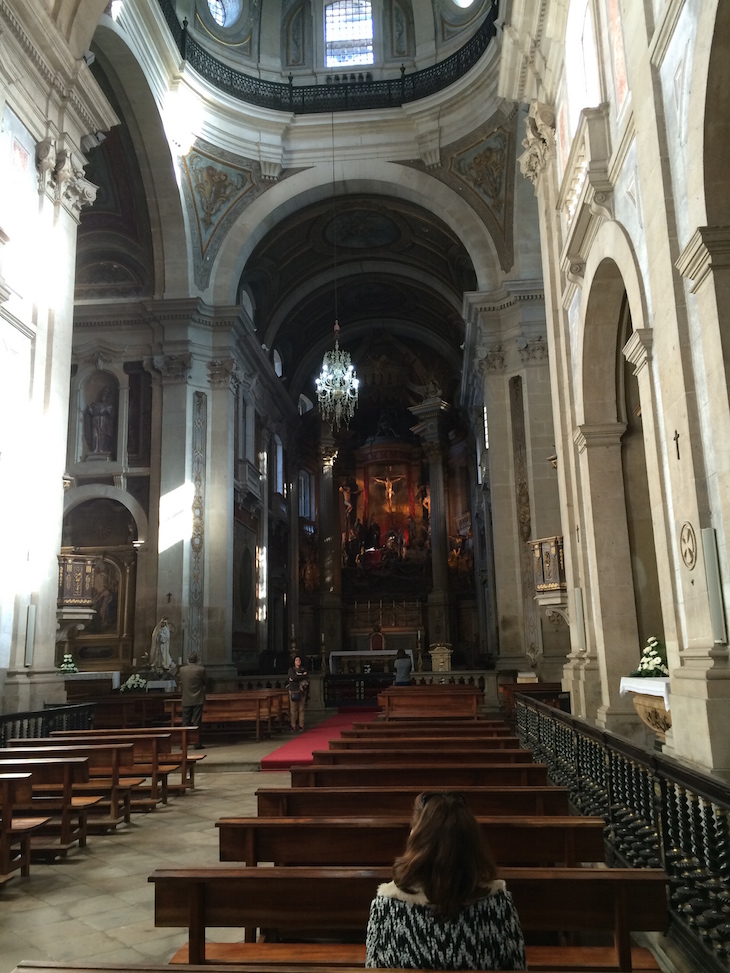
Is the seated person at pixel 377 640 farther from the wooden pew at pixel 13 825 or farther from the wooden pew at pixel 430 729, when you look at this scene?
the wooden pew at pixel 13 825

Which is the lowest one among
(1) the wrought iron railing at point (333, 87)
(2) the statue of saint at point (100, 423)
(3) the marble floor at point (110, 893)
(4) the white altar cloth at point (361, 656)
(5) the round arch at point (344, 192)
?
(3) the marble floor at point (110, 893)

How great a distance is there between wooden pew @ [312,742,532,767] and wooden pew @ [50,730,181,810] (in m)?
2.39

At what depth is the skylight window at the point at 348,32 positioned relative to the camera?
20812mm

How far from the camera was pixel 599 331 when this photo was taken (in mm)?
9102

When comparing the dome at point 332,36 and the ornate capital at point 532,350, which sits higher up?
the dome at point 332,36

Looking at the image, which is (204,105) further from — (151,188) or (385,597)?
(385,597)

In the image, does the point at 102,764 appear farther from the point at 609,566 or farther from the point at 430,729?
the point at 609,566

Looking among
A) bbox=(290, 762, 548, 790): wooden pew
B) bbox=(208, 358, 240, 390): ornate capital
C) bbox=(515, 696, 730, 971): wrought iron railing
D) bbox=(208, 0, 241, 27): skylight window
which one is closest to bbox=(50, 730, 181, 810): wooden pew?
bbox=(290, 762, 548, 790): wooden pew

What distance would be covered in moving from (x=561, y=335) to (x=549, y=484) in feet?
21.6

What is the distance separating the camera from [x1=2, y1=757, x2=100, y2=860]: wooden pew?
18.5 ft

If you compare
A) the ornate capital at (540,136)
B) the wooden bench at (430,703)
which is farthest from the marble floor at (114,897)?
the ornate capital at (540,136)

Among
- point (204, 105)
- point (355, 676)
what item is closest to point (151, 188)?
point (204, 105)

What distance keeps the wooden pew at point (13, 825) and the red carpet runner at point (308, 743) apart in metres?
3.65

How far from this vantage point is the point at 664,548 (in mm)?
6273
